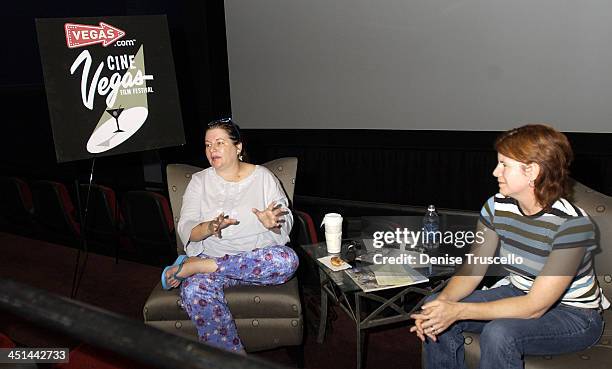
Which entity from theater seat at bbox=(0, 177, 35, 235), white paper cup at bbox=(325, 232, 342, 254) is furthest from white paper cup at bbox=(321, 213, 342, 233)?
theater seat at bbox=(0, 177, 35, 235)

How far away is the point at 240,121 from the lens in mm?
6430

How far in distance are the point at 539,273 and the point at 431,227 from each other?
0.89 m

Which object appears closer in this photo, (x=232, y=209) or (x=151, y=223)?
(x=232, y=209)

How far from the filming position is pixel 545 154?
5.69ft

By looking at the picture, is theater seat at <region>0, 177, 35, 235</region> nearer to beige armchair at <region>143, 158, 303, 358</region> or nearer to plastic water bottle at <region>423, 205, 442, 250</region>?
beige armchair at <region>143, 158, 303, 358</region>

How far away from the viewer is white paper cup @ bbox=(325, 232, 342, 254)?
8.33 ft

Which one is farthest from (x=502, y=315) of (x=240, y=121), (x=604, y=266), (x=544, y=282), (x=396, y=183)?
(x=240, y=121)

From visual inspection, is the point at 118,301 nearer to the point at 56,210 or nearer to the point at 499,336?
the point at 56,210

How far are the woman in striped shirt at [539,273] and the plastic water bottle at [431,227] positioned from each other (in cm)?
75

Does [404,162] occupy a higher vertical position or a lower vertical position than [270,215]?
lower

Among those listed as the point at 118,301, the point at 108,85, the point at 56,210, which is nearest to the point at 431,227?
the point at 108,85

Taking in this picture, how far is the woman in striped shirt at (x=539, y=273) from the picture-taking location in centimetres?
173

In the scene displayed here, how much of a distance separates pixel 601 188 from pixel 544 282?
3.88 metres

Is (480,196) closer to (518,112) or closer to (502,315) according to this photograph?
(518,112)
